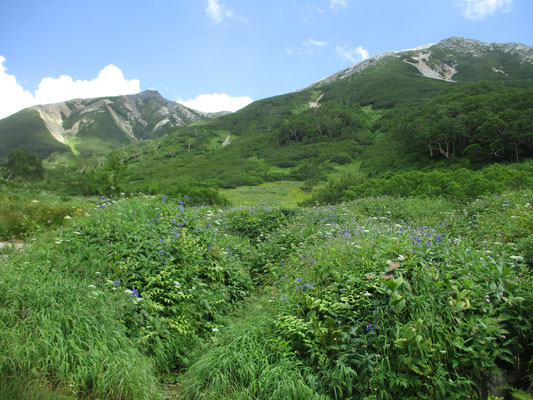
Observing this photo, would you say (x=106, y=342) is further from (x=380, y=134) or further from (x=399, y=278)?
(x=380, y=134)

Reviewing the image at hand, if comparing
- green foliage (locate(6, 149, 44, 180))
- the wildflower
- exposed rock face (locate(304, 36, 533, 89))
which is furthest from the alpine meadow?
exposed rock face (locate(304, 36, 533, 89))

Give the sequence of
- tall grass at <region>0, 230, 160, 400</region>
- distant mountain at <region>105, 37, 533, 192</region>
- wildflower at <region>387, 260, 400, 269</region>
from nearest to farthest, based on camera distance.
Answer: tall grass at <region>0, 230, 160, 400</region>
wildflower at <region>387, 260, 400, 269</region>
distant mountain at <region>105, 37, 533, 192</region>

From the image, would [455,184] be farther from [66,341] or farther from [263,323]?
[66,341]

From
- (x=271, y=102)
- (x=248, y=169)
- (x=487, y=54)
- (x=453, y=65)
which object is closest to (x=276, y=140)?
(x=248, y=169)

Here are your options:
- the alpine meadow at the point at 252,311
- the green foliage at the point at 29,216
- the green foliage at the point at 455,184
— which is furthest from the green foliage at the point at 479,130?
the green foliage at the point at 29,216

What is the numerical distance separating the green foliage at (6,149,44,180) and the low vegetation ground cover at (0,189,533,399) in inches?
3295

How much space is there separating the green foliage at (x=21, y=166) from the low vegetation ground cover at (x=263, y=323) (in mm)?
83690

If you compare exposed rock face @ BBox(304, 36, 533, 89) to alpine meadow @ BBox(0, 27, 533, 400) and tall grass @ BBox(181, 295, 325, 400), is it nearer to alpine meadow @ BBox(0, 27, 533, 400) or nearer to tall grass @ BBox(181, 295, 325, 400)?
alpine meadow @ BBox(0, 27, 533, 400)

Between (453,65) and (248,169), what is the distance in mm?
137791

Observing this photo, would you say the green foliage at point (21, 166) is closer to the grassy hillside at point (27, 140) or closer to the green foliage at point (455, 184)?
the green foliage at point (455, 184)

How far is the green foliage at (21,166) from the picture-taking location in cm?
6825

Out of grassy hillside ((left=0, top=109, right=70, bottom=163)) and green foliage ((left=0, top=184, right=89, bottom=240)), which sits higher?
grassy hillside ((left=0, top=109, right=70, bottom=163))

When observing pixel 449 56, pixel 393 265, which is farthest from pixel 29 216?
pixel 449 56

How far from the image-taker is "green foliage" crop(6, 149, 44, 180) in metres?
68.2
